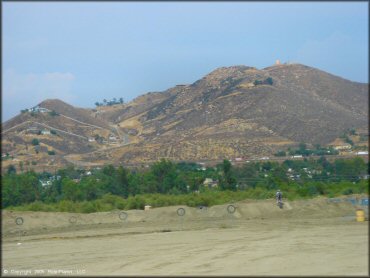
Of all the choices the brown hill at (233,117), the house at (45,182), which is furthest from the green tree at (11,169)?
the brown hill at (233,117)

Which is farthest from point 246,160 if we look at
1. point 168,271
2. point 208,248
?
point 168,271

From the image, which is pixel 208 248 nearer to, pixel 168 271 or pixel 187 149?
pixel 168 271

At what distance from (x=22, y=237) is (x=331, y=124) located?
50.5 metres

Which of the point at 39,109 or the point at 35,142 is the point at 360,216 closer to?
the point at 35,142

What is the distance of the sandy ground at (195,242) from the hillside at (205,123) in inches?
1167

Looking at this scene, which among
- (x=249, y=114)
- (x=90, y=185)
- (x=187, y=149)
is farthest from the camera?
Answer: (x=249, y=114)

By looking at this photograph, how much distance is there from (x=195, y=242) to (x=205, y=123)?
50143 millimetres

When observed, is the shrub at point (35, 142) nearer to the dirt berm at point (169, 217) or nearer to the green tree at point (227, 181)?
the green tree at point (227, 181)

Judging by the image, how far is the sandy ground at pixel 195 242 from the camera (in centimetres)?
1677

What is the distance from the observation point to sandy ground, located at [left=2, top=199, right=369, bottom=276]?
16766mm

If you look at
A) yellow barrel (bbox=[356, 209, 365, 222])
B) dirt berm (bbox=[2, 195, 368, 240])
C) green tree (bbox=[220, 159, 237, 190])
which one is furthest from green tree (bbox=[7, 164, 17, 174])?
yellow barrel (bbox=[356, 209, 365, 222])

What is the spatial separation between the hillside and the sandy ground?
97.2ft

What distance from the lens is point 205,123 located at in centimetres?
7388

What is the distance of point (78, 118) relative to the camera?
78.9 metres
